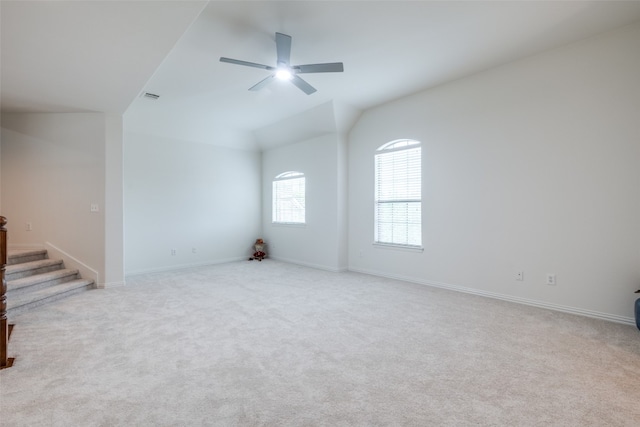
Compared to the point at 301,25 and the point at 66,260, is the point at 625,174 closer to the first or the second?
the point at 301,25

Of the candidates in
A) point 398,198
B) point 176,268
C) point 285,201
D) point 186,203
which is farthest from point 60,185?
point 398,198

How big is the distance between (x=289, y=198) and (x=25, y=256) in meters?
4.52

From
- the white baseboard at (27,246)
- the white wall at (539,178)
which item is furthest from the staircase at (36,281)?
the white wall at (539,178)

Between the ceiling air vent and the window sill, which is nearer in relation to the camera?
the ceiling air vent

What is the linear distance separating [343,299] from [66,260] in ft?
14.0

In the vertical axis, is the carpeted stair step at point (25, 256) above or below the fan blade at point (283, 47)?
below

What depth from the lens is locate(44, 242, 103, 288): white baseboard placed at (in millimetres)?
4617

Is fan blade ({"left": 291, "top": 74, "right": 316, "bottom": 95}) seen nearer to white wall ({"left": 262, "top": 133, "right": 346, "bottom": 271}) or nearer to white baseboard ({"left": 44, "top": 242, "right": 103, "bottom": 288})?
white wall ({"left": 262, "top": 133, "right": 346, "bottom": 271})

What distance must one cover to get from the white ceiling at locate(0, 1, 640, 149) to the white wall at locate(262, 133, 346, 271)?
1.41m

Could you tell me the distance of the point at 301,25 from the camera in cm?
300

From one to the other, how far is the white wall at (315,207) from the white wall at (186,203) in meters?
0.64

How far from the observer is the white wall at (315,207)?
19.2ft

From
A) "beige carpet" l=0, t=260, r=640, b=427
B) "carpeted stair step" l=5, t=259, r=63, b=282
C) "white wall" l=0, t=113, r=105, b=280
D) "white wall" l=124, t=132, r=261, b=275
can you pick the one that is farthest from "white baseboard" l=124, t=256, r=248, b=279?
"beige carpet" l=0, t=260, r=640, b=427

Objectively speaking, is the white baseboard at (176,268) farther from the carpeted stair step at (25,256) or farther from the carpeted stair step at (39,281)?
the carpeted stair step at (25,256)
